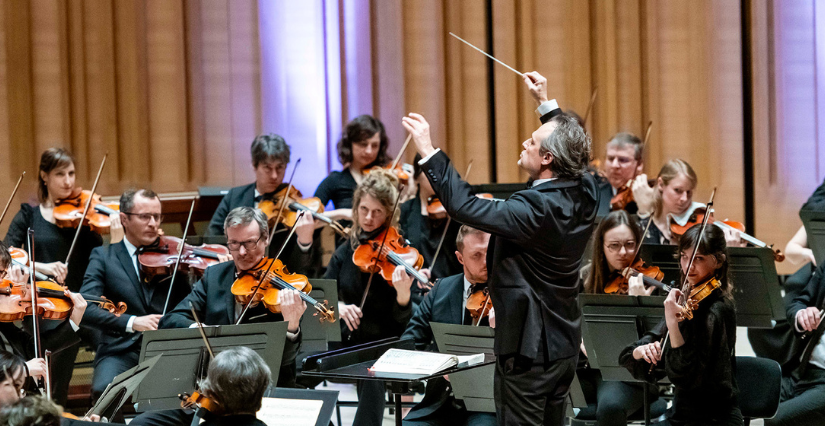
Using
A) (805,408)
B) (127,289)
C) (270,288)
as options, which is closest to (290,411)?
(270,288)

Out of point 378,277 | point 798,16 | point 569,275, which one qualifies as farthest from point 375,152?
point 798,16

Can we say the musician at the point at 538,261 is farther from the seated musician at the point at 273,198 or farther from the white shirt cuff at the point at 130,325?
the seated musician at the point at 273,198

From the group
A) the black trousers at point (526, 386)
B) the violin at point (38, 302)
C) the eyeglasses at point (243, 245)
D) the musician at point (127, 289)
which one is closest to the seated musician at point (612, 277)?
the black trousers at point (526, 386)

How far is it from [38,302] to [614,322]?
2.06 m

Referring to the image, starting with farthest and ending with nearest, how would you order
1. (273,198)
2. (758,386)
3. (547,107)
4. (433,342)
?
(273,198)
(433,342)
(758,386)
(547,107)

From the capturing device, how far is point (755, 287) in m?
3.46

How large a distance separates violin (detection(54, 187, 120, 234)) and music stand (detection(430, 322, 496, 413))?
6.89ft

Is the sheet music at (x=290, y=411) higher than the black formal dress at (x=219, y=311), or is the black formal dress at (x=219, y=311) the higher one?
the black formal dress at (x=219, y=311)

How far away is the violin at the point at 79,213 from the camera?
430cm

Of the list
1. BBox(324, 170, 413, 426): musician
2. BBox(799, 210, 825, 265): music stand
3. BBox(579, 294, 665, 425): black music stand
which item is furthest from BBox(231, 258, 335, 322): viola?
BBox(799, 210, 825, 265): music stand

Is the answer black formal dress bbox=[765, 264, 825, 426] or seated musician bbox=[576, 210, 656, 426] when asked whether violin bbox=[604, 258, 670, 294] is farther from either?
black formal dress bbox=[765, 264, 825, 426]

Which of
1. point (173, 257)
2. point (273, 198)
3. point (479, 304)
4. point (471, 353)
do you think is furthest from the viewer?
point (273, 198)

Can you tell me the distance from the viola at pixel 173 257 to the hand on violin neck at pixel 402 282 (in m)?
0.75

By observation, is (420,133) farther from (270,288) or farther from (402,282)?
(402,282)
